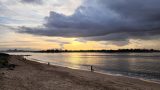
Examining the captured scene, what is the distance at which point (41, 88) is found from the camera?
16844mm

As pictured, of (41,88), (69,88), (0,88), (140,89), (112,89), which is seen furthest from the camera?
(140,89)

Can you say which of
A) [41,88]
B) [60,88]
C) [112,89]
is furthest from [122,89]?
[41,88]

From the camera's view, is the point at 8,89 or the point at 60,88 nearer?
the point at 8,89

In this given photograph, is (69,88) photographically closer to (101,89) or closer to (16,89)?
(101,89)

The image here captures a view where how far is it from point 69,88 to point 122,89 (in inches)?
207

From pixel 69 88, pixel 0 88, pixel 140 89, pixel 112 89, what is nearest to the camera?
pixel 0 88

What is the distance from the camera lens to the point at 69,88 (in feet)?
59.2

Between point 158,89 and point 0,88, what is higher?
point 0,88

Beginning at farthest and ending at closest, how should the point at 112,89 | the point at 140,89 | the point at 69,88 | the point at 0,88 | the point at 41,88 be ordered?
the point at 140,89 → the point at 112,89 → the point at 69,88 → the point at 41,88 → the point at 0,88

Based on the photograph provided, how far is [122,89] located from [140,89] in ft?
7.71

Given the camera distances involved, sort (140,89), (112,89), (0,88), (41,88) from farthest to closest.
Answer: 1. (140,89)
2. (112,89)
3. (41,88)
4. (0,88)

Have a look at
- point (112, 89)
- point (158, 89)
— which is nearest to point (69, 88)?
point (112, 89)

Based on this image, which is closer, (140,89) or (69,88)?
(69,88)

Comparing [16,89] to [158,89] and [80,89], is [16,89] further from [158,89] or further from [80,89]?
[158,89]
